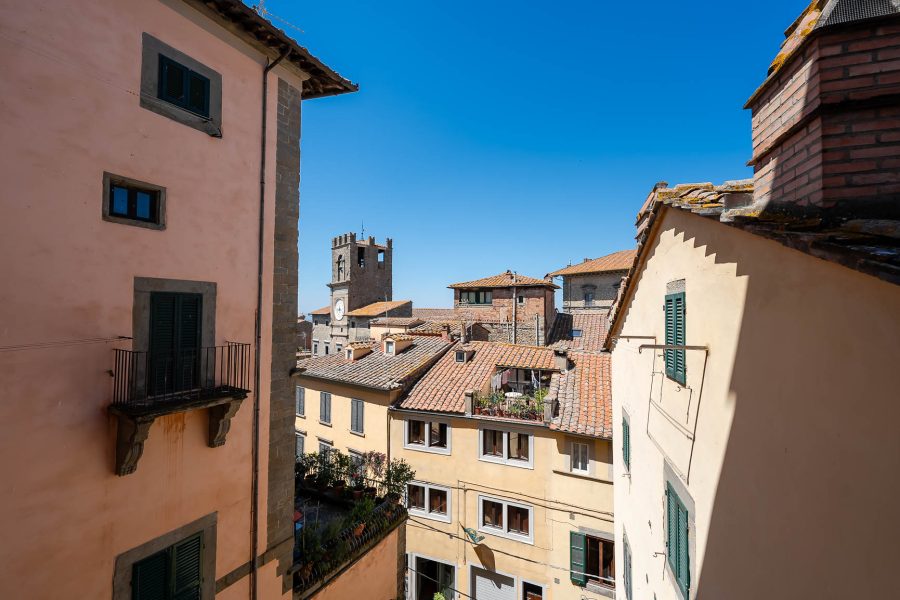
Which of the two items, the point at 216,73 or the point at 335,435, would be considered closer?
the point at 216,73

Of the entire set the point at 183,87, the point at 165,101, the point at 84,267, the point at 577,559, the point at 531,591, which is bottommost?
the point at 531,591

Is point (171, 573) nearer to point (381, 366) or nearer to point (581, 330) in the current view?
point (381, 366)

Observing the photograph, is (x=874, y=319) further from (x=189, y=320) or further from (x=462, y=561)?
(x=462, y=561)

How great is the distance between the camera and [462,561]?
1720 centimetres

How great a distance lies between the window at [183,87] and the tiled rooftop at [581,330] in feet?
91.5

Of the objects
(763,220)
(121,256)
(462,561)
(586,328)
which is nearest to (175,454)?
(121,256)

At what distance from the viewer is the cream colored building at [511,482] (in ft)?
49.2

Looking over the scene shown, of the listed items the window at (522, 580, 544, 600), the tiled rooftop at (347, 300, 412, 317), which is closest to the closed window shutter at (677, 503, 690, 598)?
the window at (522, 580, 544, 600)

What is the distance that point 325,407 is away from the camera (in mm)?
20875

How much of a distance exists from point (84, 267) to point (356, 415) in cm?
1558

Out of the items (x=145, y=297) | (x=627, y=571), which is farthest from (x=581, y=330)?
(x=145, y=297)

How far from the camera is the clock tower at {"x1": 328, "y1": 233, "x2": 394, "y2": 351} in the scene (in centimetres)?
5800

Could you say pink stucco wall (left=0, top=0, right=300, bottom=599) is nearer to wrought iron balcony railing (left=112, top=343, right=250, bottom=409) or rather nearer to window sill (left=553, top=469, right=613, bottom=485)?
wrought iron balcony railing (left=112, top=343, right=250, bottom=409)

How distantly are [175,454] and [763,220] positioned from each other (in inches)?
312
